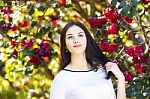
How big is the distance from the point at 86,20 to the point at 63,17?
0.81 feet

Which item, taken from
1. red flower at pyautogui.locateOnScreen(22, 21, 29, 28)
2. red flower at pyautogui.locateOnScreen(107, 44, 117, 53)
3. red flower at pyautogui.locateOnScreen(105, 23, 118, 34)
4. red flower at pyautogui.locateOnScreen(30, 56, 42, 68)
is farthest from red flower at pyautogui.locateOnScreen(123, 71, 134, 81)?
red flower at pyautogui.locateOnScreen(22, 21, 29, 28)

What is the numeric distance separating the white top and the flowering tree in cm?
95

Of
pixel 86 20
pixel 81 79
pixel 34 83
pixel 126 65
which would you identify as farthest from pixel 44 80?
pixel 81 79

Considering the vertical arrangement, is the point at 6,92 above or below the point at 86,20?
below

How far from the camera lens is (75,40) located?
2.73 meters

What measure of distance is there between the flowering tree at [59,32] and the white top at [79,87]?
3.12 feet

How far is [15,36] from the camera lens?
435cm

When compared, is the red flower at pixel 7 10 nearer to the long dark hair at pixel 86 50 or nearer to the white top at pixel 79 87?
the long dark hair at pixel 86 50

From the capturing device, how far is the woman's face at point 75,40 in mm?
2738

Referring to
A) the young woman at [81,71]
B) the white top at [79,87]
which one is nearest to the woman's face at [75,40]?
the young woman at [81,71]

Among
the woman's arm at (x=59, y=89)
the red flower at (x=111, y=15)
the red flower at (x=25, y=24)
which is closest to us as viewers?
the woman's arm at (x=59, y=89)

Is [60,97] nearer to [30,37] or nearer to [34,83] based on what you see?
[30,37]

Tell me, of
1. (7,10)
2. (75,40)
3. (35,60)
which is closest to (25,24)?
(7,10)

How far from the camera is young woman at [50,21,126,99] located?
268 centimetres
